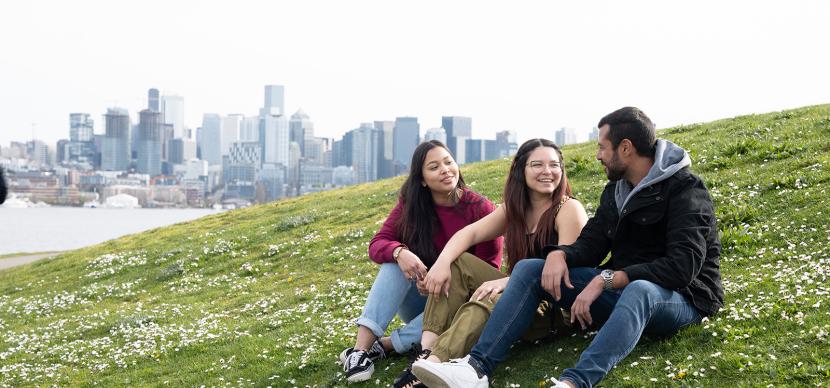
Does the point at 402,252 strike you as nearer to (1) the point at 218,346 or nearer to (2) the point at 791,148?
(1) the point at 218,346

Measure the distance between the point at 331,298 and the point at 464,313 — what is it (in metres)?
7.03

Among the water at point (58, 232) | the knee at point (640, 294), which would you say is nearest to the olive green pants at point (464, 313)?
the knee at point (640, 294)

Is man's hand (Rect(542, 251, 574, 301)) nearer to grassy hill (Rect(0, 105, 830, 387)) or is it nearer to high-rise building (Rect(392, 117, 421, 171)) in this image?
grassy hill (Rect(0, 105, 830, 387))

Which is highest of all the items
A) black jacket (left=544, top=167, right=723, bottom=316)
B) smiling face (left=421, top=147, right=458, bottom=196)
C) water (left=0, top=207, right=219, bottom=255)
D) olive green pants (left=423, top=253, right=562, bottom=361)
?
smiling face (left=421, top=147, right=458, bottom=196)

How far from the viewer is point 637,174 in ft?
23.5

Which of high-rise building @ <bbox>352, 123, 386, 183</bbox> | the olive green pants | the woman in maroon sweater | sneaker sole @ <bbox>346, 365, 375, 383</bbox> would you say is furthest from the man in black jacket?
high-rise building @ <bbox>352, 123, 386, 183</bbox>

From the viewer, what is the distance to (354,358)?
8.44 metres

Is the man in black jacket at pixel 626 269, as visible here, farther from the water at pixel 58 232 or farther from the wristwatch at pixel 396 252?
the water at pixel 58 232

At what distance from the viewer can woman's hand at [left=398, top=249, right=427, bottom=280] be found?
327 inches

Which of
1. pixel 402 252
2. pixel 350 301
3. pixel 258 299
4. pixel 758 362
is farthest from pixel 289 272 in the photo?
pixel 758 362

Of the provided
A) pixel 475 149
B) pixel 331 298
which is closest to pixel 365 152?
pixel 475 149

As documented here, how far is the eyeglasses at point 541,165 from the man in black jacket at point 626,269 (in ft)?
2.37

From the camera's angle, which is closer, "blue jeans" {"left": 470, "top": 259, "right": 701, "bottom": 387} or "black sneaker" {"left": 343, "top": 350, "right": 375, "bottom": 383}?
"blue jeans" {"left": 470, "top": 259, "right": 701, "bottom": 387}

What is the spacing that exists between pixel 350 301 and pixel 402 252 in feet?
16.1
